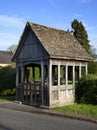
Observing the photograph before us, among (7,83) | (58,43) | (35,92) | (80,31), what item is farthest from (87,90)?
(80,31)

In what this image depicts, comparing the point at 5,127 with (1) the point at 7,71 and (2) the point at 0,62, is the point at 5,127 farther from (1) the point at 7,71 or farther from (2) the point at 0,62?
(2) the point at 0,62

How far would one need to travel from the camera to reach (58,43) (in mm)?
19969

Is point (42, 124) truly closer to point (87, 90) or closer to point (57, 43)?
point (87, 90)

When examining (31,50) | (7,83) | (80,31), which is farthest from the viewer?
(80,31)

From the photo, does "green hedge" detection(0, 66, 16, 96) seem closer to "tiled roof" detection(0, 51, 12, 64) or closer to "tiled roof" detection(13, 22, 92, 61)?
"tiled roof" detection(13, 22, 92, 61)

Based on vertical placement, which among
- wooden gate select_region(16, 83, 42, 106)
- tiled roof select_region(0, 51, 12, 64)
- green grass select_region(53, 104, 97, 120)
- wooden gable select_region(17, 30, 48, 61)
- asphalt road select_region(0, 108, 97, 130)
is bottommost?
asphalt road select_region(0, 108, 97, 130)

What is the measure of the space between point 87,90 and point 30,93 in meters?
4.05

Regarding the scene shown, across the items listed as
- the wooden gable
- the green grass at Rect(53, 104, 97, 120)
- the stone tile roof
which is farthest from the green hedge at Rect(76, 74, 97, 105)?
the wooden gable

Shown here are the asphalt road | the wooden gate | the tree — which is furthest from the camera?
the tree

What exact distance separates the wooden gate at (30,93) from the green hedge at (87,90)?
10.2 feet

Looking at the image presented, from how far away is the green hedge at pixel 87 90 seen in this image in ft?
61.0

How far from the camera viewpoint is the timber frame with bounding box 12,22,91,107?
720 inches

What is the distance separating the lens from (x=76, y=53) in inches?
811

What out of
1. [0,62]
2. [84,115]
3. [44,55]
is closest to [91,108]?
[84,115]
